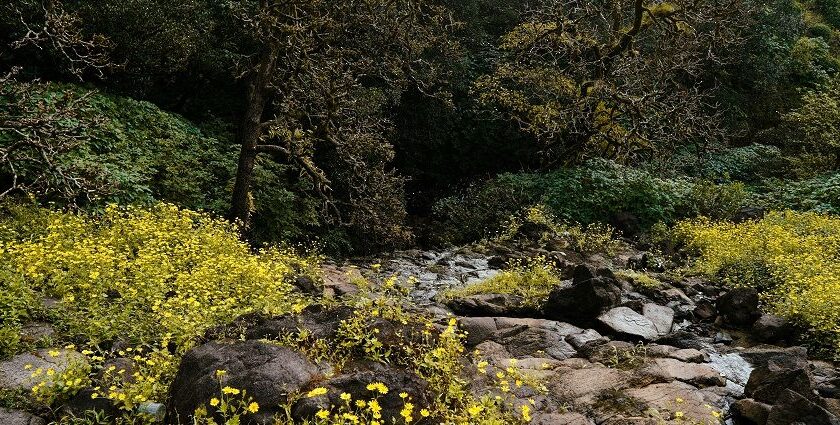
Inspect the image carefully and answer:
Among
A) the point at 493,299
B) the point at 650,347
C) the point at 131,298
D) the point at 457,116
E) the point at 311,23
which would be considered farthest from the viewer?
the point at 457,116

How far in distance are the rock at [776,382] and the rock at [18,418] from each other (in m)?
6.83

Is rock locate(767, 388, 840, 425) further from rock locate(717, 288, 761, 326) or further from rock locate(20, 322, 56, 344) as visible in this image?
rock locate(20, 322, 56, 344)

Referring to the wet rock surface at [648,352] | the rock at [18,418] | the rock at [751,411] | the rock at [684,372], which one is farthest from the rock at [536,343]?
the rock at [18,418]

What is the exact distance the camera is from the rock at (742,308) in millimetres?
9203

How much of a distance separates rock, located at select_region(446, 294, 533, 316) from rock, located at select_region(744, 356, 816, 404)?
3500 millimetres

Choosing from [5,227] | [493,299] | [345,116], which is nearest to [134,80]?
[345,116]

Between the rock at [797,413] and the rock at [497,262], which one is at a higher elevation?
the rock at [797,413]

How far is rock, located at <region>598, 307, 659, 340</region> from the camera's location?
328 inches

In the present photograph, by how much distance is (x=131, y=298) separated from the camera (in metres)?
6.25

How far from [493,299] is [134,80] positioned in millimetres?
10337

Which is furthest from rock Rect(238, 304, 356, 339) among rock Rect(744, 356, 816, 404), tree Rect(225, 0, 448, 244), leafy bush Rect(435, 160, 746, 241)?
leafy bush Rect(435, 160, 746, 241)

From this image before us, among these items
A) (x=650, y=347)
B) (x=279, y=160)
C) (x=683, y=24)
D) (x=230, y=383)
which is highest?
(x=683, y=24)

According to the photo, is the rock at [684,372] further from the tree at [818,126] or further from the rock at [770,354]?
the tree at [818,126]

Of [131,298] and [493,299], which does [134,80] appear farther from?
[493,299]
